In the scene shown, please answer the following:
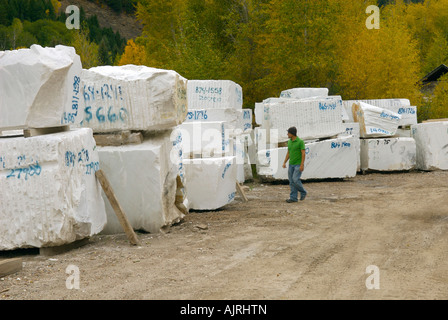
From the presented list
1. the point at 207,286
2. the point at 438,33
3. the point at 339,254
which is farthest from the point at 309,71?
the point at 438,33

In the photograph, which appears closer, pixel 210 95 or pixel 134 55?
pixel 210 95

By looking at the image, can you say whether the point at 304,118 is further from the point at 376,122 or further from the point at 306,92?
the point at 376,122

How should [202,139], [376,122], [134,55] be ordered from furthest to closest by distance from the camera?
[134,55], [376,122], [202,139]

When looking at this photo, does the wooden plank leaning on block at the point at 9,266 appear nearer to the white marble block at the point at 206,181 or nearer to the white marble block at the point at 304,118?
the white marble block at the point at 206,181

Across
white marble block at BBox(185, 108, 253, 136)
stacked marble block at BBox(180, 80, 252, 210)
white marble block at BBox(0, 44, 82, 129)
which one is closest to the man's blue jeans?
stacked marble block at BBox(180, 80, 252, 210)

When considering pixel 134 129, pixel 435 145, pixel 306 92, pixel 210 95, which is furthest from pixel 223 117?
pixel 435 145

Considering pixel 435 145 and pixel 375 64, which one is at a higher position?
pixel 375 64

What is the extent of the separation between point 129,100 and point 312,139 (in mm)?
8343

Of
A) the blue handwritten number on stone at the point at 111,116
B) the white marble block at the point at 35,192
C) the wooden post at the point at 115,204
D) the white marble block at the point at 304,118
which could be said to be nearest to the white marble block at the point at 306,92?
the white marble block at the point at 304,118

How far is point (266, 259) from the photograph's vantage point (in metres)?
6.06

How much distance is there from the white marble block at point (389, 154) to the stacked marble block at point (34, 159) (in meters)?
12.2

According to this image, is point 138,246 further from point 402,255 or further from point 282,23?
point 282,23

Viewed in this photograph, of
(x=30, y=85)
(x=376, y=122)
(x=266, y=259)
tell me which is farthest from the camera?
(x=376, y=122)

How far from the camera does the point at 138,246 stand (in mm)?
7039
